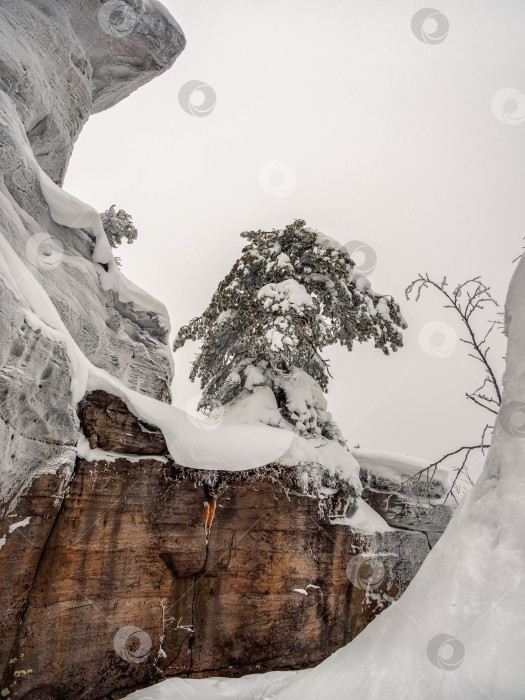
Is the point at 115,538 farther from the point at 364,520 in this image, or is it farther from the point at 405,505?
the point at 405,505

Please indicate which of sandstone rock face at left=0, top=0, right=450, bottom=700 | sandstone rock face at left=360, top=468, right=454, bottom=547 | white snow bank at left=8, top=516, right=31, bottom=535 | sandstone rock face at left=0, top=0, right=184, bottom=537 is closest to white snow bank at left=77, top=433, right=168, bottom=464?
sandstone rock face at left=0, top=0, right=450, bottom=700

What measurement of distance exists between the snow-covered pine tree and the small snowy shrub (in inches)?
166

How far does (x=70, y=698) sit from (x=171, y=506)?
2546 mm

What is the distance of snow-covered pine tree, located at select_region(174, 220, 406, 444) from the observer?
876 cm

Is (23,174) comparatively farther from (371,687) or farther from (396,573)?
(396,573)

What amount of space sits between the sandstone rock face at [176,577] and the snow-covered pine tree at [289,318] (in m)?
2.09

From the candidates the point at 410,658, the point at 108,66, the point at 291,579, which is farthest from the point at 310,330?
the point at 108,66

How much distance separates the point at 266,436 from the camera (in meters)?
7.72

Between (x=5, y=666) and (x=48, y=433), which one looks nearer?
(x=5, y=666)

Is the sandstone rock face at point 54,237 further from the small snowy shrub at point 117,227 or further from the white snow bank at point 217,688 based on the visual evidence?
the white snow bank at point 217,688

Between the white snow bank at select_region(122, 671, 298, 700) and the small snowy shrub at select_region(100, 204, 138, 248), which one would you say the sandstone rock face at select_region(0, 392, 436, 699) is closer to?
the white snow bank at select_region(122, 671, 298, 700)

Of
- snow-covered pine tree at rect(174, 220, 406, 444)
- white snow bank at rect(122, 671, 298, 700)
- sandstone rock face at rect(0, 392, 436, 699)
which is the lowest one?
white snow bank at rect(122, 671, 298, 700)

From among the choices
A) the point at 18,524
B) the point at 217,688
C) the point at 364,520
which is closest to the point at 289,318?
the point at 364,520

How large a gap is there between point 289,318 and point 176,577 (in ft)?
16.1
